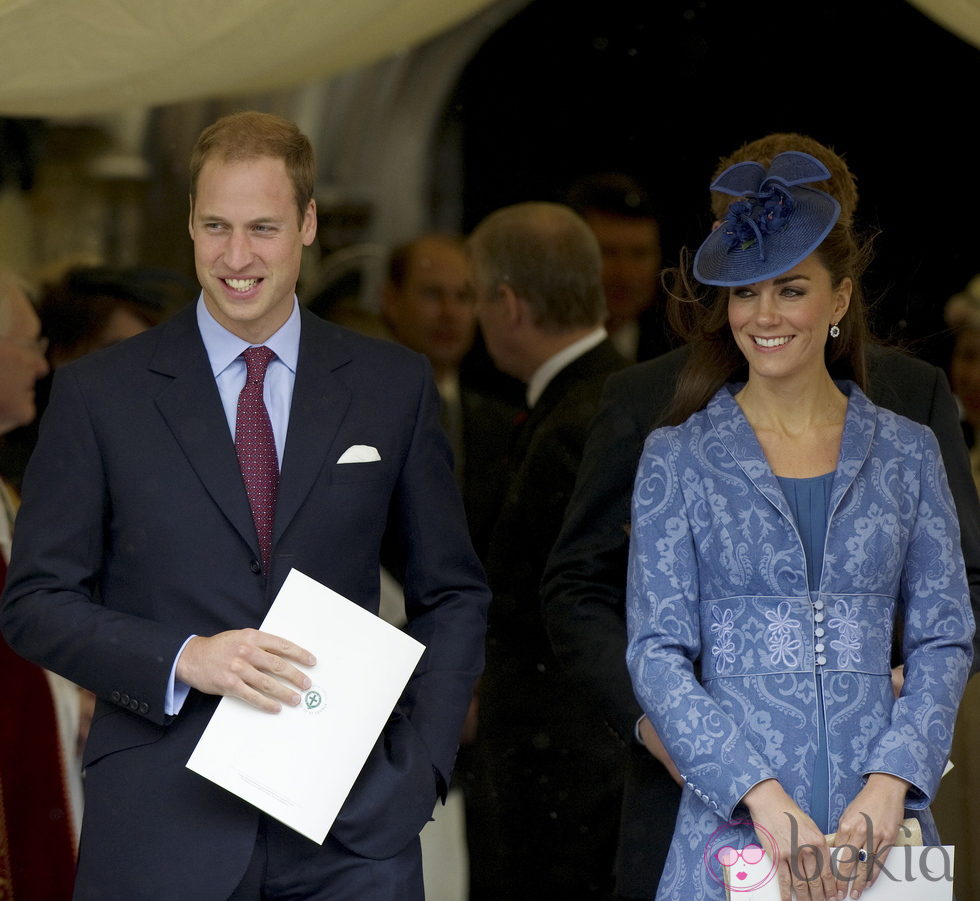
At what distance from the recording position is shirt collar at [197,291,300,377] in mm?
2570

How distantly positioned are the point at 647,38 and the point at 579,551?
7.54ft

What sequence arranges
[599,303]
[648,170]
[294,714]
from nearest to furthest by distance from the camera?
1. [294,714]
2. [599,303]
3. [648,170]

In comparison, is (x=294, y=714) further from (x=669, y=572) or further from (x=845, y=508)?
(x=845, y=508)

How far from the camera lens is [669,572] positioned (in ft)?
8.30

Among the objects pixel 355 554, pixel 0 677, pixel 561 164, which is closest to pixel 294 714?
pixel 355 554

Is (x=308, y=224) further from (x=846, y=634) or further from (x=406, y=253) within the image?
(x=406, y=253)

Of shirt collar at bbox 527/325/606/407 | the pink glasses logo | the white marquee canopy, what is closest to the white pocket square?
the pink glasses logo

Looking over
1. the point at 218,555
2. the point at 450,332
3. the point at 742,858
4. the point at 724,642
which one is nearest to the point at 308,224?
the point at 218,555

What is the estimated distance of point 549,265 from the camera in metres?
4.17

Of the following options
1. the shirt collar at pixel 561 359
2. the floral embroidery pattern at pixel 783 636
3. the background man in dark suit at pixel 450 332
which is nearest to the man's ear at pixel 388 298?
the background man in dark suit at pixel 450 332

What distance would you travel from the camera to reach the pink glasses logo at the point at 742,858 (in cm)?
235

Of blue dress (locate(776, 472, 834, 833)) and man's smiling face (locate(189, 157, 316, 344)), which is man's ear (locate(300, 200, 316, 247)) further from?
blue dress (locate(776, 472, 834, 833))

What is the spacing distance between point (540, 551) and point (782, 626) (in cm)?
152

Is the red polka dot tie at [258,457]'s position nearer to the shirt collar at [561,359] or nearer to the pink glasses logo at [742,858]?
the pink glasses logo at [742,858]
